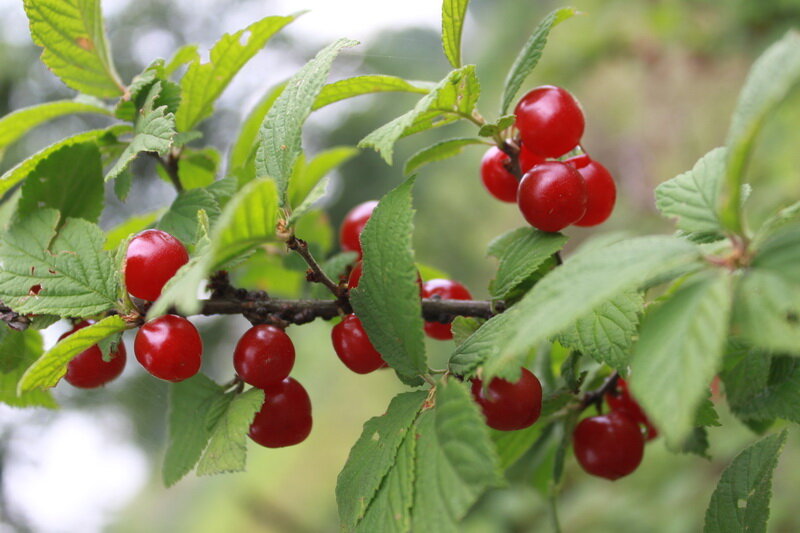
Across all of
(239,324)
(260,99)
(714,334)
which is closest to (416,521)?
(714,334)

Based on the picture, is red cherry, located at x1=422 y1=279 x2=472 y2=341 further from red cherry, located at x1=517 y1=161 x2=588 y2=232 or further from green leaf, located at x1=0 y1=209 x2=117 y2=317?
green leaf, located at x1=0 y1=209 x2=117 y2=317

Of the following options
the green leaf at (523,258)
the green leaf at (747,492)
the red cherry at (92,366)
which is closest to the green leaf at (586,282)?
the green leaf at (523,258)

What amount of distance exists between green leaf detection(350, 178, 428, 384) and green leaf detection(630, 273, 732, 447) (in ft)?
0.47

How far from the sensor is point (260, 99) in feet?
2.29

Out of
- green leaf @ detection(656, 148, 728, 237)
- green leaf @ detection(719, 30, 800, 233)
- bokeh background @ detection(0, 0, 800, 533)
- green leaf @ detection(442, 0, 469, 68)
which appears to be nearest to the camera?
green leaf @ detection(719, 30, 800, 233)

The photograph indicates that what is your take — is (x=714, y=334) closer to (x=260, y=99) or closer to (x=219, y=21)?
(x=260, y=99)

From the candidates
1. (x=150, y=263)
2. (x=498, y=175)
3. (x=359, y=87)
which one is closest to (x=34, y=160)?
(x=150, y=263)

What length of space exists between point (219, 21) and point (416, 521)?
21.6ft

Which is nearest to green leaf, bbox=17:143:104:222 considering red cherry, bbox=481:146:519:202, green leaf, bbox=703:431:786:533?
red cherry, bbox=481:146:519:202

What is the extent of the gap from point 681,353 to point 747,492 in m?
0.29

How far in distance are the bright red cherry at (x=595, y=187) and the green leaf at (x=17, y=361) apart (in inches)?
19.1

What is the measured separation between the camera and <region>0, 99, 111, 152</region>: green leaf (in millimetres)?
585

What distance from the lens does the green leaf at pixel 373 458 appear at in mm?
405

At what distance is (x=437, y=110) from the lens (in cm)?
48
